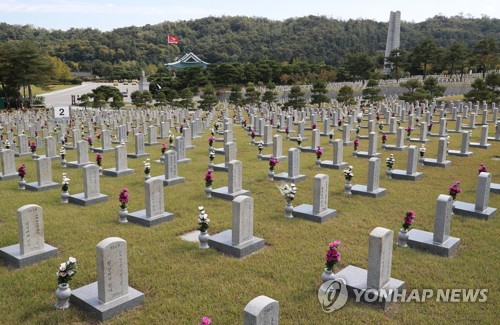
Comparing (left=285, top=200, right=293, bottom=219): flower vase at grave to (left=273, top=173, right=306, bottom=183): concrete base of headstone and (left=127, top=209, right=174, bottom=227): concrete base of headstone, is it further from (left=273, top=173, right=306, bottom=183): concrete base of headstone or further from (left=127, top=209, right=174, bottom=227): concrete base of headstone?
(left=273, top=173, right=306, bottom=183): concrete base of headstone

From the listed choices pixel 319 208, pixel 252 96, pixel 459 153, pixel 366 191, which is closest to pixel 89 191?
pixel 319 208

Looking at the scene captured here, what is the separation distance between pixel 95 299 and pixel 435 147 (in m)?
15.9

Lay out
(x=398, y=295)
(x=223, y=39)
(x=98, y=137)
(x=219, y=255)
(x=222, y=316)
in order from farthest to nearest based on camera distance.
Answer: (x=223, y=39) → (x=98, y=137) → (x=219, y=255) → (x=398, y=295) → (x=222, y=316)

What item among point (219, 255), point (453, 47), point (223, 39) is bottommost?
point (219, 255)

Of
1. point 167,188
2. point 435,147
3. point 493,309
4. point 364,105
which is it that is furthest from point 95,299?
point 364,105

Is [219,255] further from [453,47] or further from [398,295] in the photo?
[453,47]

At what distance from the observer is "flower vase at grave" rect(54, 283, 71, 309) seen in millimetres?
5562

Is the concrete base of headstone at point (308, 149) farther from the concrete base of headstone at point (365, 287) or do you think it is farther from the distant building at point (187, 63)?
the distant building at point (187, 63)

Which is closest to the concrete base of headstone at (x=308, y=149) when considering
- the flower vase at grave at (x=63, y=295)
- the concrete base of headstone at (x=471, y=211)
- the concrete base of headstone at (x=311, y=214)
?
the concrete base of headstone at (x=311, y=214)

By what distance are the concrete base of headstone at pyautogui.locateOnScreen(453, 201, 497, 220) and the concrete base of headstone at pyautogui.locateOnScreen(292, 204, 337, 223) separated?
2.72m

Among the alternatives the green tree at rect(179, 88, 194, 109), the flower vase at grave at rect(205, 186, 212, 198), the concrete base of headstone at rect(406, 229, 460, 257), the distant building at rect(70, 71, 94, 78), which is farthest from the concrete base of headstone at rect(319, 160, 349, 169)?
the distant building at rect(70, 71, 94, 78)

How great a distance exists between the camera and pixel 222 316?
5.33 m

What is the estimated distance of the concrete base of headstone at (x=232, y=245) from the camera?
7.23 meters

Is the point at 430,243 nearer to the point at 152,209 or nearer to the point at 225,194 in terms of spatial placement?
the point at 225,194
